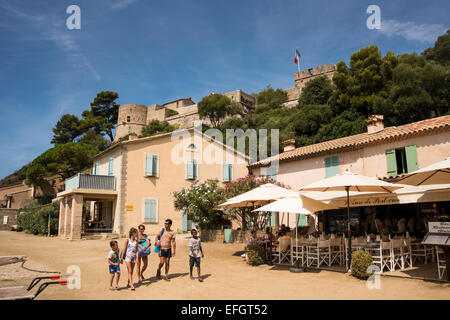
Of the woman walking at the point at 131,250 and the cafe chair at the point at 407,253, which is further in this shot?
the cafe chair at the point at 407,253

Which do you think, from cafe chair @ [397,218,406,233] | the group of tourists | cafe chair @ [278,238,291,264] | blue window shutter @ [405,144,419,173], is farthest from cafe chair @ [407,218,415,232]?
the group of tourists

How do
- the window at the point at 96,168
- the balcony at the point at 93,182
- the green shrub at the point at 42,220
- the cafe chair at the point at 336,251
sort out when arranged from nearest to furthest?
the cafe chair at the point at 336,251
the balcony at the point at 93,182
the green shrub at the point at 42,220
the window at the point at 96,168

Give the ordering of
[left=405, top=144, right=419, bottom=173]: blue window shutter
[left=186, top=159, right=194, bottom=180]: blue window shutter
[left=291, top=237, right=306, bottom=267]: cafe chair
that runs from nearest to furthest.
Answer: [left=291, top=237, right=306, bottom=267]: cafe chair → [left=405, top=144, right=419, bottom=173]: blue window shutter → [left=186, top=159, right=194, bottom=180]: blue window shutter

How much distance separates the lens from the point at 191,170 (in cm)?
2248

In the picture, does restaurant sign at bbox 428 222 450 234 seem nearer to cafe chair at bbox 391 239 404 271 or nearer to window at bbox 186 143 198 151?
cafe chair at bbox 391 239 404 271

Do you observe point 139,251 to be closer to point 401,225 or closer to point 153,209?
point 401,225

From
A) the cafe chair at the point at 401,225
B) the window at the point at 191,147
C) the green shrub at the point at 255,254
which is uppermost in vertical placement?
the window at the point at 191,147

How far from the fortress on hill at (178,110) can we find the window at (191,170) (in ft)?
116

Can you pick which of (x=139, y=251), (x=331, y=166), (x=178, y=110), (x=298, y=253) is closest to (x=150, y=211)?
(x=331, y=166)

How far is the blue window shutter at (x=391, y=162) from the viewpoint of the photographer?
1467 cm

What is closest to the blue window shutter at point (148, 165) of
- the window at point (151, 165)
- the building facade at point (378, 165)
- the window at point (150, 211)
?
the window at point (151, 165)

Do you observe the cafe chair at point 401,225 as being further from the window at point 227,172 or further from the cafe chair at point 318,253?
the window at point 227,172

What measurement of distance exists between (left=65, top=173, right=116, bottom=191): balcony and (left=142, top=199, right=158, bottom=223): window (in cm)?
217

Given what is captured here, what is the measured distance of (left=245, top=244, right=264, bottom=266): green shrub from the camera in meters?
10.1
